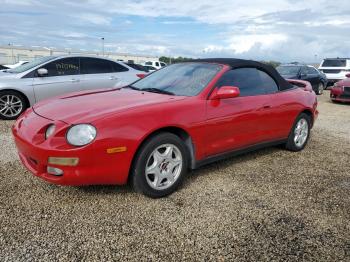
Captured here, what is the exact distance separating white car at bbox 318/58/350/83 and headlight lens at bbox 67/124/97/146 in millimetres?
17978

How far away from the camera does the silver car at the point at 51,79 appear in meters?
6.94

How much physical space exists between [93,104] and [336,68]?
1816 cm

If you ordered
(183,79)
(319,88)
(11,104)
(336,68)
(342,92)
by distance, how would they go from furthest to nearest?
(336,68), (319,88), (342,92), (11,104), (183,79)

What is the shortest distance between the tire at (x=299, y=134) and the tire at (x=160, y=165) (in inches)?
89.2

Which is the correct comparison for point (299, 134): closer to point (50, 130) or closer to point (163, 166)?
point (163, 166)

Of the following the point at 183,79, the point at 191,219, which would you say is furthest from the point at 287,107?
the point at 191,219

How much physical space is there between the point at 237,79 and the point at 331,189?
170 cm

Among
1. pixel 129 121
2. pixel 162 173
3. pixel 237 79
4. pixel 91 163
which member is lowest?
pixel 162 173

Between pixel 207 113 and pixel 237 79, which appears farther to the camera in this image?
pixel 237 79

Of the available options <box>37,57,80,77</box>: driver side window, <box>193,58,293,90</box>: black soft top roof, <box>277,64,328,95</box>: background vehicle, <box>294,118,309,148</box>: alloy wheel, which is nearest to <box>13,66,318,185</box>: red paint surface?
<box>193,58,293,90</box>: black soft top roof

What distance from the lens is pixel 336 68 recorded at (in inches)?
729

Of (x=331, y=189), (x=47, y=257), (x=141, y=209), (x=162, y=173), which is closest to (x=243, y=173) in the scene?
(x=331, y=189)

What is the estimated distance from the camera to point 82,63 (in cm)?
765

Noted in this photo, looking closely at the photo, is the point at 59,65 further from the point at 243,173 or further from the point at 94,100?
the point at 243,173
